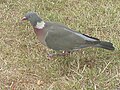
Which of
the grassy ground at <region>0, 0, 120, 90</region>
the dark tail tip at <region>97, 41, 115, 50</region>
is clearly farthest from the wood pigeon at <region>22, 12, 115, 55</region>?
the grassy ground at <region>0, 0, 120, 90</region>

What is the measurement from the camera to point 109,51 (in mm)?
3574

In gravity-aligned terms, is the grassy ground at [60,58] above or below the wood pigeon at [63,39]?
below

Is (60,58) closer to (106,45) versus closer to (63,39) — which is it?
(63,39)

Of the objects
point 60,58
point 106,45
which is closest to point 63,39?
point 60,58

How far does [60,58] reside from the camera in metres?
3.51

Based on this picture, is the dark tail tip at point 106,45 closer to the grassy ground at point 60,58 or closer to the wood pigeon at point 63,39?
the wood pigeon at point 63,39

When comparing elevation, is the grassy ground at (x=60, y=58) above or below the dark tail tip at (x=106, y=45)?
below

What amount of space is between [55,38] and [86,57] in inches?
15.9

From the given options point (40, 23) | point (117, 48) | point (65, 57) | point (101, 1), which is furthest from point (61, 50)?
point (101, 1)

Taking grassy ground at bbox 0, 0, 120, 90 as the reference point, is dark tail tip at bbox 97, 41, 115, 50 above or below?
above

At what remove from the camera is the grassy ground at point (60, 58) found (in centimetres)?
323

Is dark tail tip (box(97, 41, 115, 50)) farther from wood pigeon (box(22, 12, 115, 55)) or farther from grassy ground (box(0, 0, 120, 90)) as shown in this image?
grassy ground (box(0, 0, 120, 90))

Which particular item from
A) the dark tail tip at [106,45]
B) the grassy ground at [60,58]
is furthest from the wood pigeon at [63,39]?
the grassy ground at [60,58]

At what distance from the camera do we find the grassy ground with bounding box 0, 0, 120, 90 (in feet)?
10.6
